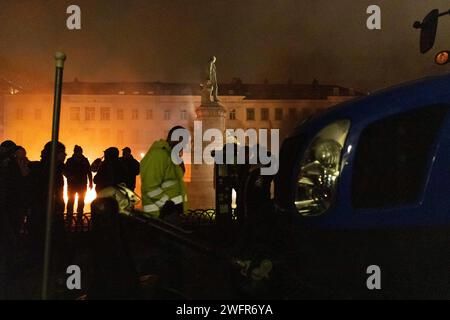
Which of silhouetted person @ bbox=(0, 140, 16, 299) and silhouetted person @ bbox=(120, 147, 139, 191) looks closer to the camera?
silhouetted person @ bbox=(0, 140, 16, 299)

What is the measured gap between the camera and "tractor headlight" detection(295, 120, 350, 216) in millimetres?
3736

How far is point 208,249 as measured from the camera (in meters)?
3.95

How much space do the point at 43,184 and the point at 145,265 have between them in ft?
9.03

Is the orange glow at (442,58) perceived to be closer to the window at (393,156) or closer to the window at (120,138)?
the window at (393,156)

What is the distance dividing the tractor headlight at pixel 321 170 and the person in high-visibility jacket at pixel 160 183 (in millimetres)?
2363

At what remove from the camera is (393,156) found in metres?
3.62

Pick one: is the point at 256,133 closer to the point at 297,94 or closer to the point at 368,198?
the point at 297,94

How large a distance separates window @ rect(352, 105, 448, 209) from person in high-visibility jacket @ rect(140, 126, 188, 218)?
Answer: 2.85 meters

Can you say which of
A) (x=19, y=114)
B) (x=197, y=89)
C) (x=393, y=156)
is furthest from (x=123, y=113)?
(x=393, y=156)

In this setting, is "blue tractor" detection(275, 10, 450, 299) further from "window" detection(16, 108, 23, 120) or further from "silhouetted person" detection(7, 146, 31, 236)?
"window" detection(16, 108, 23, 120)

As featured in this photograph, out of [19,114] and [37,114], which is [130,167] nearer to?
[37,114]

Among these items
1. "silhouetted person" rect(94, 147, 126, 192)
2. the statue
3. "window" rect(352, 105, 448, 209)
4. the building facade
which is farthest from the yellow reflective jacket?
the building facade

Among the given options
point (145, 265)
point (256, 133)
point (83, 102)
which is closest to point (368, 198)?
point (145, 265)

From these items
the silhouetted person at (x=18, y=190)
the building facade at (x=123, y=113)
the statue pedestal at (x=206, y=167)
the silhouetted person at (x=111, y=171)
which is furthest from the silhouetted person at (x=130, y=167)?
the building facade at (x=123, y=113)
